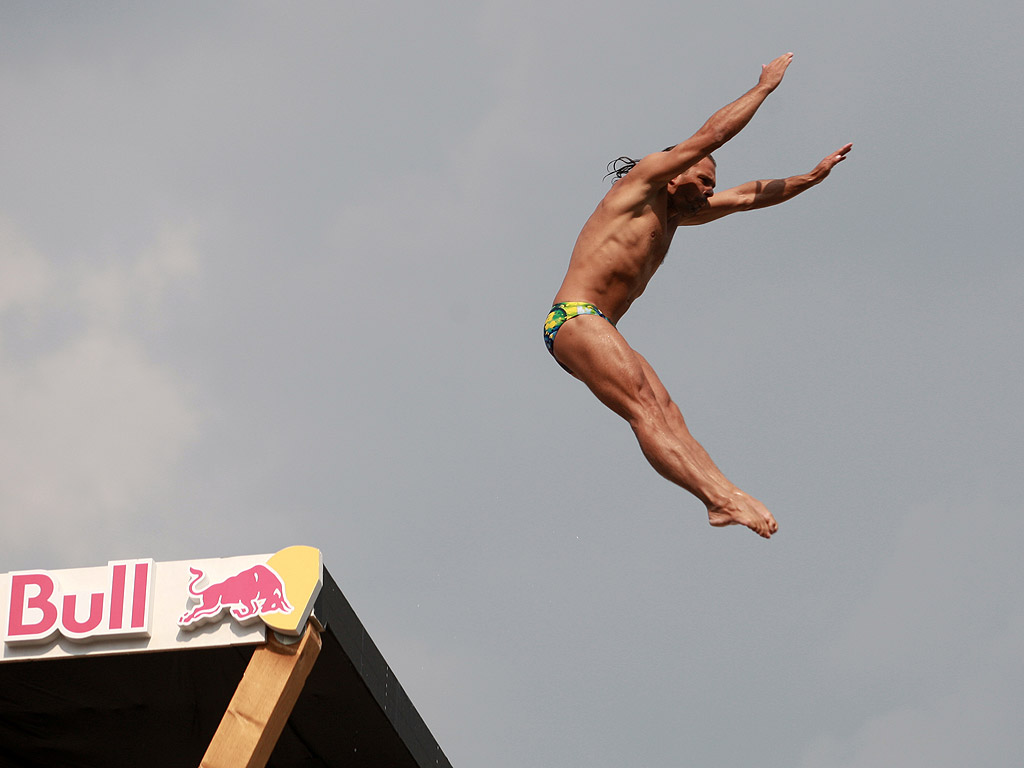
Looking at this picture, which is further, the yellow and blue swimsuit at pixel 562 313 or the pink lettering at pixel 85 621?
the pink lettering at pixel 85 621

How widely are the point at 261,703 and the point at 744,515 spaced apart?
11.9 feet

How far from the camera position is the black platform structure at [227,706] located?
9656 millimetres

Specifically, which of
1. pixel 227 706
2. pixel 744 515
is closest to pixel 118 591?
pixel 227 706

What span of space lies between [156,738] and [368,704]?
2071 millimetres

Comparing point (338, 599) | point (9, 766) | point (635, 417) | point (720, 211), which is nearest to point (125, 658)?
point (338, 599)

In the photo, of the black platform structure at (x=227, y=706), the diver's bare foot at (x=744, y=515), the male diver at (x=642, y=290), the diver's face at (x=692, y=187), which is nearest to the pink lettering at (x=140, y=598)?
the black platform structure at (x=227, y=706)

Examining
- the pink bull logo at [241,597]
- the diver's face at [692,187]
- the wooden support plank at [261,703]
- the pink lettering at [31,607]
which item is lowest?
the wooden support plank at [261,703]

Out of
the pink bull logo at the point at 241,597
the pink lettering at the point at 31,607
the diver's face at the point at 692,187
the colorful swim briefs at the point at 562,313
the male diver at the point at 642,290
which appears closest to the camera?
the male diver at the point at 642,290

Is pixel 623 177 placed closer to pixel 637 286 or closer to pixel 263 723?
pixel 637 286

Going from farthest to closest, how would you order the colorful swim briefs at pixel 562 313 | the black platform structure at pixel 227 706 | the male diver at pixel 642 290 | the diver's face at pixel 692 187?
the black platform structure at pixel 227 706 → the diver's face at pixel 692 187 → the colorful swim briefs at pixel 562 313 → the male diver at pixel 642 290

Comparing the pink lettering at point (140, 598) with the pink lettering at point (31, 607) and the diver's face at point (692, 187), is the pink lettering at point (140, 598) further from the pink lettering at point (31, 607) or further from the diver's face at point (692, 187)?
the diver's face at point (692, 187)

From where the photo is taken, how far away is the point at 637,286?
354 inches

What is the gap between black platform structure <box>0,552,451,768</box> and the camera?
31.7 feet

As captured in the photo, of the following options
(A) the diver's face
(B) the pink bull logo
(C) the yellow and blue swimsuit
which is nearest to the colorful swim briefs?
(C) the yellow and blue swimsuit
